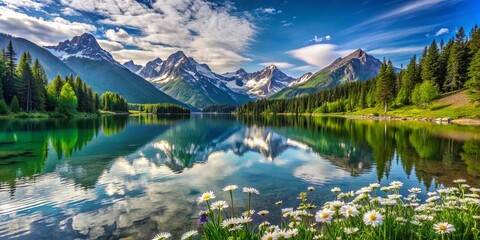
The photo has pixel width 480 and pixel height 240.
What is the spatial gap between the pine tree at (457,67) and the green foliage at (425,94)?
1421 centimetres

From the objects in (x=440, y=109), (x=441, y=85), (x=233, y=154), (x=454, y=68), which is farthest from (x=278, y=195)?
→ (x=441, y=85)

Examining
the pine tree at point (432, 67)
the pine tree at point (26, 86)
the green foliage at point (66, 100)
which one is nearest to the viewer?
the pine tree at point (26, 86)

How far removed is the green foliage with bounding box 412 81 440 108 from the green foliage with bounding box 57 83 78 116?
143826 mm

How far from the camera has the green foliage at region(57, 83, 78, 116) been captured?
119 metres

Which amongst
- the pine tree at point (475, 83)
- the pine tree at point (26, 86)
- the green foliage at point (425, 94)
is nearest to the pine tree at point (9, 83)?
the pine tree at point (26, 86)

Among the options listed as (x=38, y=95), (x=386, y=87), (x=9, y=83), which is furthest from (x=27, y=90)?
(x=386, y=87)

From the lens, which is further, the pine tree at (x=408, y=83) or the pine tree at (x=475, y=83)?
the pine tree at (x=408, y=83)

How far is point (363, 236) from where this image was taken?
21.4ft

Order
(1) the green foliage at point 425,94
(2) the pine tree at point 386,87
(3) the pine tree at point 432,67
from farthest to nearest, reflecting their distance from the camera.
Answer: (2) the pine tree at point 386,87
(3) the pine tree at point 432,67
(1) the green foliage at point 425,94

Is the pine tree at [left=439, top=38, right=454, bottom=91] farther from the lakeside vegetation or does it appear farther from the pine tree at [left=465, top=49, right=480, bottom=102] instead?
the lakeside vegetation

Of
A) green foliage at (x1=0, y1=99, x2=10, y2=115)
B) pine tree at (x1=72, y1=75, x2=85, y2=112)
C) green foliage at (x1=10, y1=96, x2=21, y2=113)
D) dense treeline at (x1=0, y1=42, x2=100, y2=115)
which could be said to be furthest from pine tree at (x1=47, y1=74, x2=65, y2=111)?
green foliage at (x1=0, y1=99, x2=10, y2=115)

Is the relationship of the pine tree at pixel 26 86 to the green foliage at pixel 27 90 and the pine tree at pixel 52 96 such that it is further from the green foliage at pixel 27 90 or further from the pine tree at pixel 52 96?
the pine tree at pixel 52 96

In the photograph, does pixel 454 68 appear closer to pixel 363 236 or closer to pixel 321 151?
pixel 321 151

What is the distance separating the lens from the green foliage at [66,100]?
4695 inches
